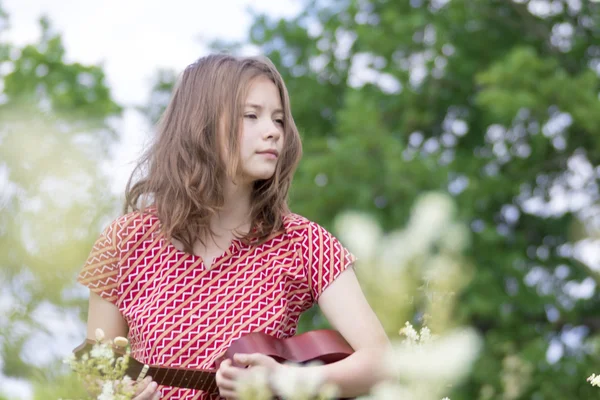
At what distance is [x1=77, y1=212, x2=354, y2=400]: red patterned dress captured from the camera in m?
2.38

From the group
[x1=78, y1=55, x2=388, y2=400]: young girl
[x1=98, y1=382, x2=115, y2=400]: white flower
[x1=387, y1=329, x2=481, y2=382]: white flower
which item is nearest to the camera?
[x1=387, y1=329, x2=481, y2=382]: white flower

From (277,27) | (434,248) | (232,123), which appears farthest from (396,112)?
(232,123)

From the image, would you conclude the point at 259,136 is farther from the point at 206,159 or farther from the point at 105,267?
the point at 105,267

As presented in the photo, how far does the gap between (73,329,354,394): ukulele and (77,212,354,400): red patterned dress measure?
0.19 ft

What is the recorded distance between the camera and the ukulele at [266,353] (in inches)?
86.4

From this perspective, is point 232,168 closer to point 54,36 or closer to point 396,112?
point 396,112

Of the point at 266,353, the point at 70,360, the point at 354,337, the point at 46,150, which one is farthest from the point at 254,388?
the point at 46,150

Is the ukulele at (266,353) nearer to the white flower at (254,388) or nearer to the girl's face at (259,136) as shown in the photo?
the girl's face at (259,136)

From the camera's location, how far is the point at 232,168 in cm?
254

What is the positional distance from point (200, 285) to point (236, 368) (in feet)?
1.57

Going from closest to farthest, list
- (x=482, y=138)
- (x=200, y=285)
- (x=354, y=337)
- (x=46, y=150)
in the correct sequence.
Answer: (x=354, y=337) → (x=200, y=285) → (x=46, y=150) → (x=482, y=138)

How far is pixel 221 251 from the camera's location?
100 inches

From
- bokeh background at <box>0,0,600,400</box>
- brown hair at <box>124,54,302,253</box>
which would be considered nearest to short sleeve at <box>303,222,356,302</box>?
brown hair at <box>124,54,302,253</box>

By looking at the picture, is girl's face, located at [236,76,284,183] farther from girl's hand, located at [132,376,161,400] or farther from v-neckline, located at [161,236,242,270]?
girl's hand, located at [132,376,161,400]
